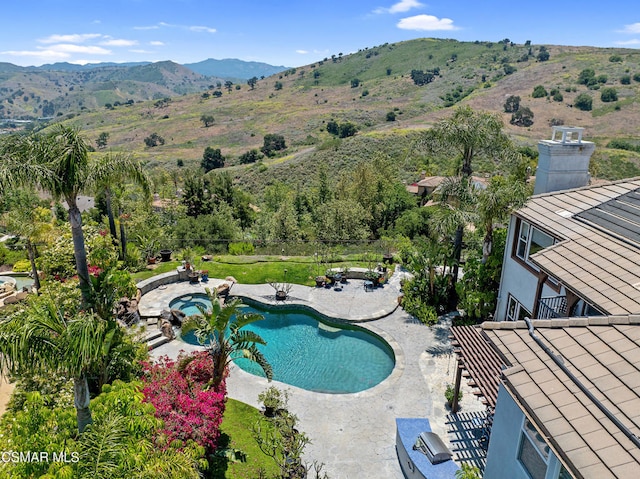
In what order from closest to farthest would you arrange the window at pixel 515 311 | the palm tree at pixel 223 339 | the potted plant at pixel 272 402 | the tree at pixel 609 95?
the palm tree at pixel 223 339 < the potted plant at pixel 272 402 < the window at pixel 515 311 < the tree at pixel 609 95

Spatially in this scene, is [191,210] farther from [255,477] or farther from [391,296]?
[255,477]

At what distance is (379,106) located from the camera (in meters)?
125

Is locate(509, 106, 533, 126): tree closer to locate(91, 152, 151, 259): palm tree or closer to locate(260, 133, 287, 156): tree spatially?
locate(260, 133, 287, 156): tree

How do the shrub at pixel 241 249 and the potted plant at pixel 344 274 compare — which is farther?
the shrub at pixel 241 249

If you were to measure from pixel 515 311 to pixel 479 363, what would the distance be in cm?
558

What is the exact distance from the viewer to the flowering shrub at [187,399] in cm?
1091

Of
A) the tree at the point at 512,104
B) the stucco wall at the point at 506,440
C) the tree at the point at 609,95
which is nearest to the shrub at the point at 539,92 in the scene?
the tree at the point at 512,104

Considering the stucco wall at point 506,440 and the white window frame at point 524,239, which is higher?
the white window frame at point 524,239

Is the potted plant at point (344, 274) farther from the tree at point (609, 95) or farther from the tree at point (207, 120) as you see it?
the tree at point (207, 120)

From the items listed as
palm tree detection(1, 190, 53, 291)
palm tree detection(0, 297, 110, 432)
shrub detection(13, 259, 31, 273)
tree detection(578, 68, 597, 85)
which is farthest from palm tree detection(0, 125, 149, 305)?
tree detection(578, 68, 597, 85)

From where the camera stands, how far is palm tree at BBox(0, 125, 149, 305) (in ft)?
31.6

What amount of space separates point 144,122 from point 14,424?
162287mm

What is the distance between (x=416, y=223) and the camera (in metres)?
37.9

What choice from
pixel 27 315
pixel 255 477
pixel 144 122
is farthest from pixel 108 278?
pixel 144 122
